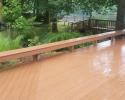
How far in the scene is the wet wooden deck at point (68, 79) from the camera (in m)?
3.92

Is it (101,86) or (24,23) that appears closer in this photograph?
(101,86)

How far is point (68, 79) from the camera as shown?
4.66 m

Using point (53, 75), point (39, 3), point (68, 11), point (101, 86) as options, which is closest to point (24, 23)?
point (39, 3)

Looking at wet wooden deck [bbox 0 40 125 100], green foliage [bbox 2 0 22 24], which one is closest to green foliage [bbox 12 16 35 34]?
green foliage [bbox 2 0 22 24]

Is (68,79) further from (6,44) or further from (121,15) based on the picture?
(121,15)

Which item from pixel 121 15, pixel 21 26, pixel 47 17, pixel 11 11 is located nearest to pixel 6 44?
pixel 21 26

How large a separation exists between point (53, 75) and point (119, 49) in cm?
324

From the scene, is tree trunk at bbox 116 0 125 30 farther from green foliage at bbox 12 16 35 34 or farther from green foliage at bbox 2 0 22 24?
green foliage at bbox 2 0 22 24

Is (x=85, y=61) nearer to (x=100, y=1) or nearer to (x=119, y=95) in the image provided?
(x=119, y=95)

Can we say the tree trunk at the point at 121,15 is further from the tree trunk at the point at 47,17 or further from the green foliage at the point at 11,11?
the green foliage at the point at 11,11

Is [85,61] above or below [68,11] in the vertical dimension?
below

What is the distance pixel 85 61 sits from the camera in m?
6.01

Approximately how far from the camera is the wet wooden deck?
154 inches

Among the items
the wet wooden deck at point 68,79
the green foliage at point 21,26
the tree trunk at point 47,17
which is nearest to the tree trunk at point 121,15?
the tree trunk at point 47,17
